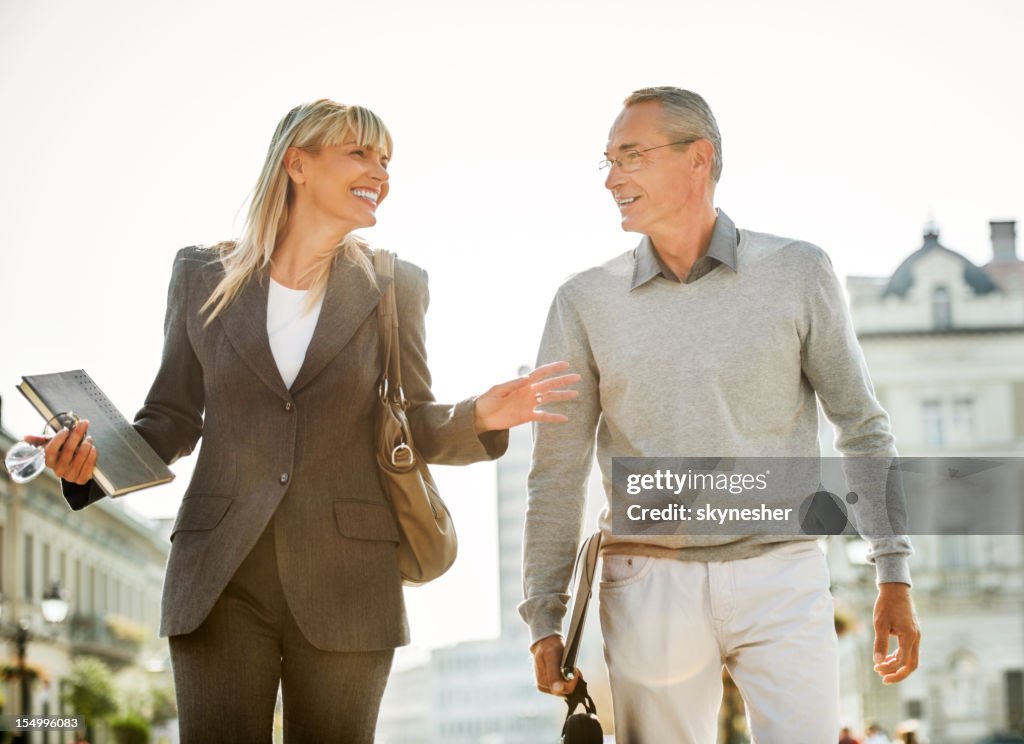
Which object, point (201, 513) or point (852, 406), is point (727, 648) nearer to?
point (852, 406)

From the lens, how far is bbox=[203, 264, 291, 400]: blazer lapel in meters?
3.63

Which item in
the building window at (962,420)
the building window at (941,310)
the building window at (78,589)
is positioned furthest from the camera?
the building window at (962,420)

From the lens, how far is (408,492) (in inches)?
142

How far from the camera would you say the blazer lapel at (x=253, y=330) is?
3.63 metres

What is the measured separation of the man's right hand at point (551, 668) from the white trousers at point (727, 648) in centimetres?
15

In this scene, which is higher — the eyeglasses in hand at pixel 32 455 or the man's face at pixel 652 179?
the man's face at pixel 652 179

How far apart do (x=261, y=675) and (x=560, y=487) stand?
1.01m

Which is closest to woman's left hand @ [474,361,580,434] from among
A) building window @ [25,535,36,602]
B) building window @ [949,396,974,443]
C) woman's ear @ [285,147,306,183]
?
woman's ear @ [285,147,306,183]

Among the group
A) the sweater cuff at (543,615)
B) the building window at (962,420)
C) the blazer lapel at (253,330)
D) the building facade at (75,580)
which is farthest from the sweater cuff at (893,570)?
the building window at (962,420)

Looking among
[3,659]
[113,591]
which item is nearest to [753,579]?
[3,659]

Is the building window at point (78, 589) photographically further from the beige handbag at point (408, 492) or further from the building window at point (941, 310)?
the beige handbag at point (408, 492)

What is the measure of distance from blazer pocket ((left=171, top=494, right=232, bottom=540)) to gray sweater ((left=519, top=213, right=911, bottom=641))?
0.88 metres

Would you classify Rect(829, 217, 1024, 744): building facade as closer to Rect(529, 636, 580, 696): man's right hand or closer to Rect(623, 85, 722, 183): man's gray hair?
Rect(623, 85, 722, 183): man's gray hair

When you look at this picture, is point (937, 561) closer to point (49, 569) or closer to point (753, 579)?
point (49, 569)
